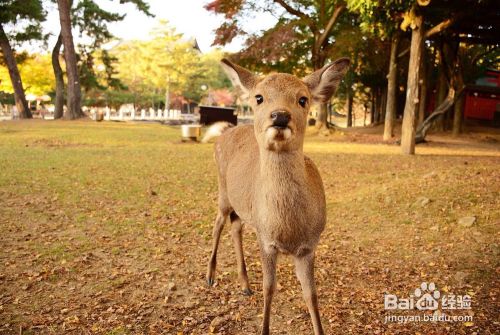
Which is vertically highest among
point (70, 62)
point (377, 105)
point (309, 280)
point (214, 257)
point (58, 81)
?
point (70, 62)

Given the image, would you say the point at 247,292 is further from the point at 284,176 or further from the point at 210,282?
the point at 284,176

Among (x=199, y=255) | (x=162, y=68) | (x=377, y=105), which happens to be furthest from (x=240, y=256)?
(x=162, y=68)

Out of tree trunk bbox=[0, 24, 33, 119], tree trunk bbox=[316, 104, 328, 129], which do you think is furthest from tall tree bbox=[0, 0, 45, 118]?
tree trunk bbox=[316, 104, 328, 129]

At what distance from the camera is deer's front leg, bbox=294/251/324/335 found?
2.96m

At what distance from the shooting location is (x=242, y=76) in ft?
10.4

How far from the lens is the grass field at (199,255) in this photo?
347cm

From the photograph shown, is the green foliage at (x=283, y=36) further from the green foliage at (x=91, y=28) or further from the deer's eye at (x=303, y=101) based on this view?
the deer's eye at (x=303, y=101)

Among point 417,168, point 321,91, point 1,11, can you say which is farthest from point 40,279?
point 1,11

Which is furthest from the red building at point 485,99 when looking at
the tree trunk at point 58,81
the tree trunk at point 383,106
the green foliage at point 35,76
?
the green foliage at point 35,76

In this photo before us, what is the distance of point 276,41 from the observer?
19.4 metres

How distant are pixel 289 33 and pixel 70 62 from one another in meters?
12.5

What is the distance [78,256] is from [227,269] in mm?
1720

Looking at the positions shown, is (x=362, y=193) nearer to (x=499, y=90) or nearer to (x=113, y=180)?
(x=113, y=180)

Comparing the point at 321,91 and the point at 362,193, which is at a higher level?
the point at 321,91
